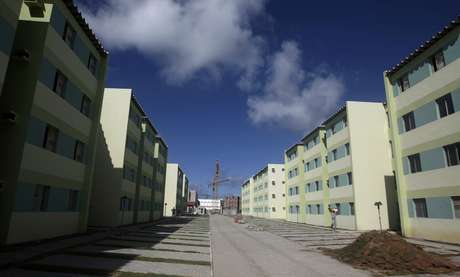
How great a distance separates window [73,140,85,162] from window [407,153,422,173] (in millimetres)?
24481

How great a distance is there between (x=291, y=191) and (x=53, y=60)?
47.9 m

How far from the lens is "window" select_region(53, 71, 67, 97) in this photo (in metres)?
18.9

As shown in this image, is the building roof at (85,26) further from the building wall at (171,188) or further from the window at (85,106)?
the building wall at (171,188)

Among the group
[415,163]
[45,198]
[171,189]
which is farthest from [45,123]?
[171,189]

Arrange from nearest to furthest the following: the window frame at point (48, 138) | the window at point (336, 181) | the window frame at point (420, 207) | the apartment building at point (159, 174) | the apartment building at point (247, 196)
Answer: the window frame at point (48, 138)
the window frame at point (420, 207)
the window at point (336, 181)
the apartment building at point (159, 174)
the apartment building at point (247, 196)

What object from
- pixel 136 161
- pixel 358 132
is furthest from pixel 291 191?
pixel 136 161

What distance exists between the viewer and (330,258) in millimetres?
15180

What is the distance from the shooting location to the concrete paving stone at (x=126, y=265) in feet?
36.9

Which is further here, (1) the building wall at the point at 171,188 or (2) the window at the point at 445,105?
(1) the building wall at the point at 171,188

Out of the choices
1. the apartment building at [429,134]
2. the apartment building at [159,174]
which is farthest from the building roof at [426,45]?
the apartment building at [159,174]

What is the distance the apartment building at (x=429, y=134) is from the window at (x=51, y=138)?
79.6 feet

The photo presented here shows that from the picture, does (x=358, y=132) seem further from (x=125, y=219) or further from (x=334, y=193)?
(x=125, y=219)

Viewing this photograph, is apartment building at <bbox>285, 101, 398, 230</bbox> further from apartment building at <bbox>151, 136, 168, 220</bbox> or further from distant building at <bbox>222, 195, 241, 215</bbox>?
distant building at <bbox>222, 195, 241, 215</bbox>

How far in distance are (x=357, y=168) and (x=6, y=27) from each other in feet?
104
